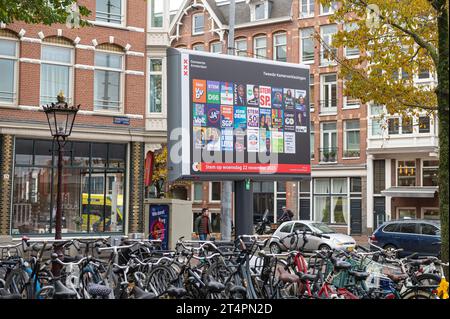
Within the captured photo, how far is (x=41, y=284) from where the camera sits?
9.13 metres

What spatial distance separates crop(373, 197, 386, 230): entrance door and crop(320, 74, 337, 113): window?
6.66 m

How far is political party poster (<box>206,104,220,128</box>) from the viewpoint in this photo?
571 inches

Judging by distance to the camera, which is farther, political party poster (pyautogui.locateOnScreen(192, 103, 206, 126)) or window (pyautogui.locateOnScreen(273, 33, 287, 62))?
window (pyautogui.locateOnScreen(273, 33, 287, 62))

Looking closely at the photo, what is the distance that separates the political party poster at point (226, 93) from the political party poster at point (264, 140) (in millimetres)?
1083

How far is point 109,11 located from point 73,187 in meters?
6.70

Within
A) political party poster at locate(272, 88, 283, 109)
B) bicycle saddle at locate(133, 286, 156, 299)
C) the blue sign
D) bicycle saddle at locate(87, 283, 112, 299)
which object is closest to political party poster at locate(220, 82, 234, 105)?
political party poster at locate(272, 88, 283, 109)

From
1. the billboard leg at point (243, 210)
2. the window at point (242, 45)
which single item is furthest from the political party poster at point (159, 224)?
the window at point (242, 45)

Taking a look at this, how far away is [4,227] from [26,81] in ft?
16.4

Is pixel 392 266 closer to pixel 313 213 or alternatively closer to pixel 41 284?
pixel 41 284

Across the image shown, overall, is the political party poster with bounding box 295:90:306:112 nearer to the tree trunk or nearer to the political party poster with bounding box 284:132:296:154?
the political party poster with bounding box 284:132:296:154

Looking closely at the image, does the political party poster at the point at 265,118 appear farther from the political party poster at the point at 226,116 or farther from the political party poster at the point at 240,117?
the political party poster at the point at 226,116

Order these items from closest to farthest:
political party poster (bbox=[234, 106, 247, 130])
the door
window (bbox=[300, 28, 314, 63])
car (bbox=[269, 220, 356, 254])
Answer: political party poster (bbox=[234, 106, 247, 130]), car (bbox=[269, 220, 356, 254]), the door, window (bbox=[300, 28, 314, 63])

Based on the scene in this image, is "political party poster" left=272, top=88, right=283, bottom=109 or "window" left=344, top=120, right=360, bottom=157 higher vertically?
"window" left=344, top=120, right=360, bottom=157

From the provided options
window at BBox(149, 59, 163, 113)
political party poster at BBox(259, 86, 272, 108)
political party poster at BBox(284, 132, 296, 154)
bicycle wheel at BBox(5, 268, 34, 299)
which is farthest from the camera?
window at BBox(149, 59, 163, 113)
